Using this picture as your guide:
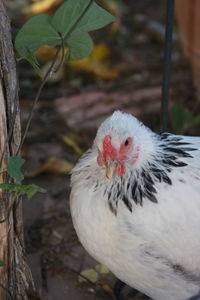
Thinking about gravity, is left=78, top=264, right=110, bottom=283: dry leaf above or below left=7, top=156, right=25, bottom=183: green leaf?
below

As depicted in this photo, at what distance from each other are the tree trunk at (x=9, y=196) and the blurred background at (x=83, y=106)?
0.30 m

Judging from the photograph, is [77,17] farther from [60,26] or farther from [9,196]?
[9,196]

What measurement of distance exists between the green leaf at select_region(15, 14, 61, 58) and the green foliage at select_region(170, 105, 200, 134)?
163 cm

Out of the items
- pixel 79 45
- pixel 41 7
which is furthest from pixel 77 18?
pixel 41 7

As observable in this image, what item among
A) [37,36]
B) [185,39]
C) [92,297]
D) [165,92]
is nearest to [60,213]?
[92,297]

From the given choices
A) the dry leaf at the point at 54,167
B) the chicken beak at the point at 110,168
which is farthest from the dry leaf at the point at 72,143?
the chicken beak at the point at 110,168

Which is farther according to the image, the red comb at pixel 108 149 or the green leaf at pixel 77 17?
the red comb at pixel 108 149

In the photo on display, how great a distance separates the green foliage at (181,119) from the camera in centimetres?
346

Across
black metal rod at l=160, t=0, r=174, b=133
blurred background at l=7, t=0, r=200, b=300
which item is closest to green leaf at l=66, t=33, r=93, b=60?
black metal rod at l=160, t=0, r=174, b=133

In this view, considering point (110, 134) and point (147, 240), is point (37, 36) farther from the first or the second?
point (147, 240)

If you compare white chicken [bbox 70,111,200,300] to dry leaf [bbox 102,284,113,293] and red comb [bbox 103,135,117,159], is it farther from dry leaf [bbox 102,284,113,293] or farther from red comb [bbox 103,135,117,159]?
dry leaf [bbox 102,284,113,293]

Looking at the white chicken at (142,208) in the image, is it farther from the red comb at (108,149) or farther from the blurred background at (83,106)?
the blurred background at (83,106)

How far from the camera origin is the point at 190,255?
2049 millimetres

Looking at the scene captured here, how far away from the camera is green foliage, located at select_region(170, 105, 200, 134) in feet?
11.3
